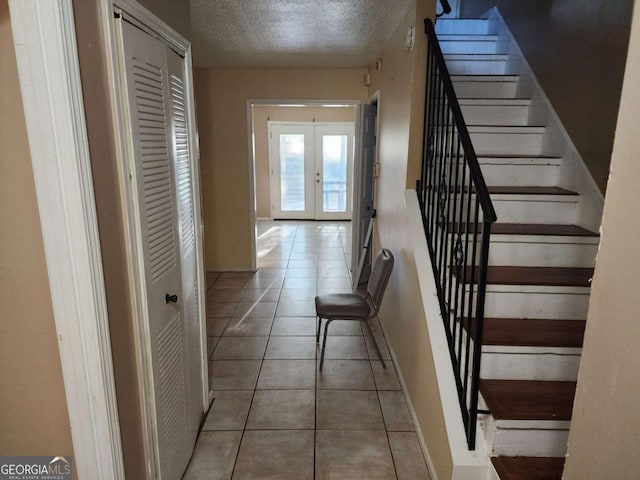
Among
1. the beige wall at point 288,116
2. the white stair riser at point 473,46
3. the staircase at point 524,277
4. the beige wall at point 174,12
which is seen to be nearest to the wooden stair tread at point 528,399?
the staircase at point 524,277

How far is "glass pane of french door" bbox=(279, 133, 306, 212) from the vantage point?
7945 millimetres

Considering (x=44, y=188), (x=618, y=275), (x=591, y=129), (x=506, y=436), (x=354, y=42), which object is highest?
(x=354, y=42)

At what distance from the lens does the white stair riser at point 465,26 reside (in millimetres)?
3688

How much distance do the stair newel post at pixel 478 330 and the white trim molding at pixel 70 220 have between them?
1238 millimetres

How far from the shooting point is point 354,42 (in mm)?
3408

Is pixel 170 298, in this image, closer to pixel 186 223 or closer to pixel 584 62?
pixel 186 223

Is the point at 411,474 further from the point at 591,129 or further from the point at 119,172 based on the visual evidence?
the point at 591,129

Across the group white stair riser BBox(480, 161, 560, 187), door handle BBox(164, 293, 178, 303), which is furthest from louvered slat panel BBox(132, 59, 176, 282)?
white stair riser BBox(480, 161, 560, 187)

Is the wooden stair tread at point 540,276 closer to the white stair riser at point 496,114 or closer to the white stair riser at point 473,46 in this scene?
the white stair riser at point 496,114

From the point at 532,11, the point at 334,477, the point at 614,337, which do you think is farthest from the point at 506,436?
the point at 532,11

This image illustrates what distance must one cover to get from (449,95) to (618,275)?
1.37m

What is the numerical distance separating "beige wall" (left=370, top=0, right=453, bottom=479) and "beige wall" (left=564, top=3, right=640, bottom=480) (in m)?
0.99

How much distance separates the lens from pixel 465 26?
147 inches

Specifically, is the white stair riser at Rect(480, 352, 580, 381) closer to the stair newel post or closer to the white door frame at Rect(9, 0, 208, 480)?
the stair newel post
